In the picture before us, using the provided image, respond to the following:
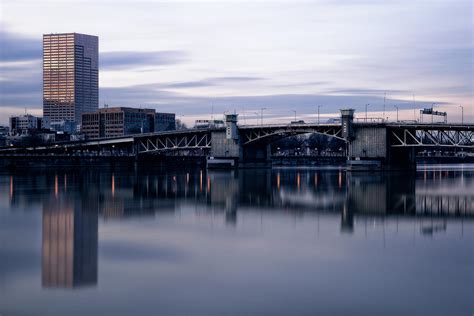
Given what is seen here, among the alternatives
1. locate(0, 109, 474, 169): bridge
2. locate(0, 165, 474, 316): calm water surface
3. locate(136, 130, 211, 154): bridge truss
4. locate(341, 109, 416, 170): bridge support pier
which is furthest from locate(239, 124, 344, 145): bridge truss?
locate(0, 165, 474, 316): calm water surface

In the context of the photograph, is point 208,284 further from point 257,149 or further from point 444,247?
point 257,149

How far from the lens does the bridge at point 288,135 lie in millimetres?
104500

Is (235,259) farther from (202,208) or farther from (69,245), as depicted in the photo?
(202,208)

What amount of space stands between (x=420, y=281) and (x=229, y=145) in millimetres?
104953

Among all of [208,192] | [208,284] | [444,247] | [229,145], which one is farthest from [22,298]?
[229,145]

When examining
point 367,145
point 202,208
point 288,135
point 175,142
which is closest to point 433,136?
point 367,145

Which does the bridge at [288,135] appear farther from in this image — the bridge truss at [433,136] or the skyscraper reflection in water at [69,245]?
the skyscraper reflection in water at [69,245]

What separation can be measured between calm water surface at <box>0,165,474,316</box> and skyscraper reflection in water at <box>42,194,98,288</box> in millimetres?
61

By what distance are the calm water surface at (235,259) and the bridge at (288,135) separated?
57.3 metres

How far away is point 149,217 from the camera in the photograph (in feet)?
133

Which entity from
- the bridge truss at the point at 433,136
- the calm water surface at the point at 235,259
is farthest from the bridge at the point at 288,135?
the calm water surface at the point at 235,259

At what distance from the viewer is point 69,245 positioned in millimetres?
29359

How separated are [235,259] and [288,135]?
9826cm

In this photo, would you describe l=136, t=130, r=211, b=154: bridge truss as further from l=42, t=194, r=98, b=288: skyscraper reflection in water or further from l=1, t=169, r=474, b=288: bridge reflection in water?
l=42, t=194, r=98, b=288: skyscraper reflection in water
